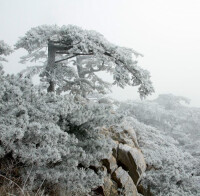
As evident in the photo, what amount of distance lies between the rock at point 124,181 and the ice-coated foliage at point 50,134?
50.2 inches

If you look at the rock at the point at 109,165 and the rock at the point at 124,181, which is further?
the rock at the point at 109,165

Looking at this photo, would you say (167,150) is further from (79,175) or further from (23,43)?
(23,43)

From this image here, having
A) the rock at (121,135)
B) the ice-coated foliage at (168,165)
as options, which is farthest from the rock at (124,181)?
the rock at (121,135)

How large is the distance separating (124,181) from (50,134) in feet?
12.1

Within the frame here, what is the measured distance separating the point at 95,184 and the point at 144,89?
374cm

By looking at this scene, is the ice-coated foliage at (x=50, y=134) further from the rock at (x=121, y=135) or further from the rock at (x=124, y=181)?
the rock at (x=121, y=135)

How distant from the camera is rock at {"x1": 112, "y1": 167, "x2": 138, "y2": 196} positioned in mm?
7034

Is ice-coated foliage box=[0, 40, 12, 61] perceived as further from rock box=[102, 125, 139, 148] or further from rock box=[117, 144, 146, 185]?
rock box=[117, 144, 146, 185]

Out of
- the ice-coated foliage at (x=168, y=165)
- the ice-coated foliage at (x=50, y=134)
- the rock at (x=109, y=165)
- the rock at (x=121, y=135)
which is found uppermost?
the ice-coated foliage at (x=50, y=134)

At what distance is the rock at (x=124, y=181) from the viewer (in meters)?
7.03

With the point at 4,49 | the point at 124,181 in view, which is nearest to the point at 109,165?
the point at 124,181

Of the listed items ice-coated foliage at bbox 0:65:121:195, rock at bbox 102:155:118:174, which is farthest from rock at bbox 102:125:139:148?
ice-coated foliage at bbox 0:65:121:195

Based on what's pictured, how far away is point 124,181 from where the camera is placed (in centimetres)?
727

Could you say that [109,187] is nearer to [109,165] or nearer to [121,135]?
[109,165]
